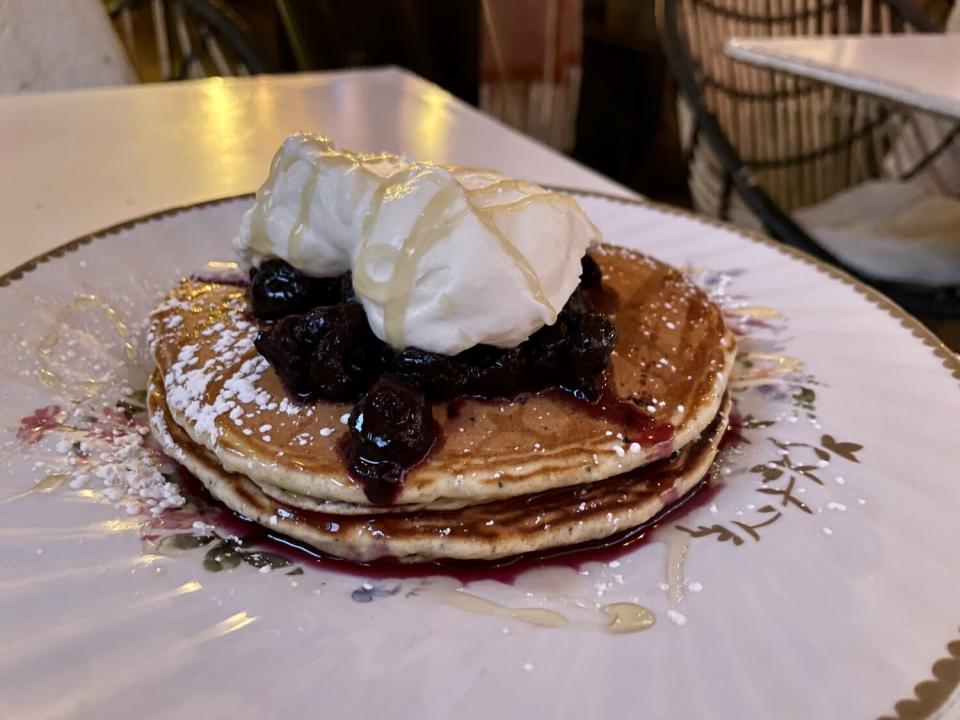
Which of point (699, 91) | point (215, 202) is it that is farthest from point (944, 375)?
point (699, 91)

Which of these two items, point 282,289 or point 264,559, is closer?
point 264,559

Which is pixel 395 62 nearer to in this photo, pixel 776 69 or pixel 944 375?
pixel 776 69

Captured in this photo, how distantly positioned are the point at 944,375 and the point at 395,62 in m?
4.62

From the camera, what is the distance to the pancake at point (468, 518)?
914mm

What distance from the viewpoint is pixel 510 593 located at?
2.91 feet

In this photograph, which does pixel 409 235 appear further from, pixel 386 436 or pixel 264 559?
pixel 264 559

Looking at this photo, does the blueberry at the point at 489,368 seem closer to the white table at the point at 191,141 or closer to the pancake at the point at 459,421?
the pancake at the point at 459,421

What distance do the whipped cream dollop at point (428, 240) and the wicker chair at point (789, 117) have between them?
184 centimetres

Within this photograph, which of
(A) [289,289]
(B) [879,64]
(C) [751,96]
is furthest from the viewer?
(C) [751,96]

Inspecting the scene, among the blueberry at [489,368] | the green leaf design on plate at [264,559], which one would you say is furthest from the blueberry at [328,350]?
the green leaf design on plate at [264,559]

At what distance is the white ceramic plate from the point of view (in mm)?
713

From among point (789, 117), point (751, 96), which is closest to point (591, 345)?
point (751, 96)

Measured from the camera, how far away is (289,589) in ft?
2.81

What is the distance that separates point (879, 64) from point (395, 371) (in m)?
1.59
